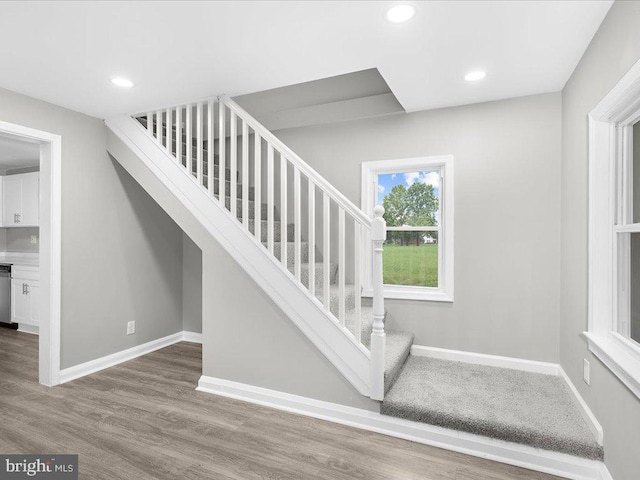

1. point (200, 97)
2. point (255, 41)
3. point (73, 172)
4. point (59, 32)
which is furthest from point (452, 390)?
point (73, 172)

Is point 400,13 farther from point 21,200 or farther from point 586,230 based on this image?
point 21,200

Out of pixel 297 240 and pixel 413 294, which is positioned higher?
pixel 297 240

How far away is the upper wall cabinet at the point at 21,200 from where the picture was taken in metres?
4.99

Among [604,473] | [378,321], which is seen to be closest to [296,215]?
[378,321]

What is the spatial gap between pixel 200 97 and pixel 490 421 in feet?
10.2

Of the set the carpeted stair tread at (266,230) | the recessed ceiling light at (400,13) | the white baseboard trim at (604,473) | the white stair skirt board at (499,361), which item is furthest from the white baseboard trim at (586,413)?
the carpeted stair tread at (266,230)

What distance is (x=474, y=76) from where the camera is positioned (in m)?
2.48

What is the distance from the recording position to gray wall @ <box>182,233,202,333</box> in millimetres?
4254

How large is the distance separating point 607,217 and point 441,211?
1.34 metres

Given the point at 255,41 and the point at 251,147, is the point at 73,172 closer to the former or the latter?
the point at 251,147

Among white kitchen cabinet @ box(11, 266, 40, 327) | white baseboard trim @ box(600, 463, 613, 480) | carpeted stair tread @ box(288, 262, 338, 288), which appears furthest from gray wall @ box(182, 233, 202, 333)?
white baseboard trim @ box(600, 463, 613, 480)

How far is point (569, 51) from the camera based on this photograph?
2.12 m

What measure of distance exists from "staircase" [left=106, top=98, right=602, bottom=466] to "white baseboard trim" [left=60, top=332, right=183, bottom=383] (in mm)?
1758

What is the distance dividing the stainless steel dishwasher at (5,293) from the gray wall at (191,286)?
2785mm
